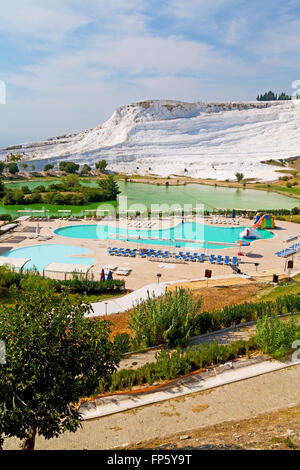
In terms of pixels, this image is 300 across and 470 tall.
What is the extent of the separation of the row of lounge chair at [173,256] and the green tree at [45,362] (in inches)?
516

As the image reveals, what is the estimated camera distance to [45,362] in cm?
445

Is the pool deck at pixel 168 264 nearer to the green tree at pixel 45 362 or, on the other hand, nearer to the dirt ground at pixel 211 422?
the dirt ground at pixel 211 422

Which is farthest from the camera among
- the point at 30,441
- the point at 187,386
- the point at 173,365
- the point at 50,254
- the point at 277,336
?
the point at 50,254

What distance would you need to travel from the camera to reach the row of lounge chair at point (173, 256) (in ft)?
59.0

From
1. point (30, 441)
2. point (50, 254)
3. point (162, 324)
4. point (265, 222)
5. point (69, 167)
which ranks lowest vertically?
point (50, 254)

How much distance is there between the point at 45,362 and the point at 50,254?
15.6m

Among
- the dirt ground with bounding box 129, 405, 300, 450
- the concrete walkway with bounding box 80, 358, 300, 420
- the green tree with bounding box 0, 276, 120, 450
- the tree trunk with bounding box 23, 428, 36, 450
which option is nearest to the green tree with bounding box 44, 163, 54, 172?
the concrete walkway with bounding box 80, 358, 300, 420

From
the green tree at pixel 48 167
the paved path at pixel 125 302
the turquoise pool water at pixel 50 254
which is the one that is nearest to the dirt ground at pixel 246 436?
the paved path at pixel 125 302

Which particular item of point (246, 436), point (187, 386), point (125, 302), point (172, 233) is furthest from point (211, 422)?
point (172, 233)

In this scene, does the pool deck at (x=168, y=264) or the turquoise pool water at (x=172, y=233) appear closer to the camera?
the pool deck at (x=168, y=264)

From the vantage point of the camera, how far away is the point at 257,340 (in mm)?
8500

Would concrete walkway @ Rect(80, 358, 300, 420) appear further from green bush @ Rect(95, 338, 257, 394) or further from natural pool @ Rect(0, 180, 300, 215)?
natural pool @ Rect(0, 180, 300, 215)

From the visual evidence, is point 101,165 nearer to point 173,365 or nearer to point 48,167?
point 48,167

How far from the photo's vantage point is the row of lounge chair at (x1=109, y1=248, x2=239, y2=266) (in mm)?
17984
